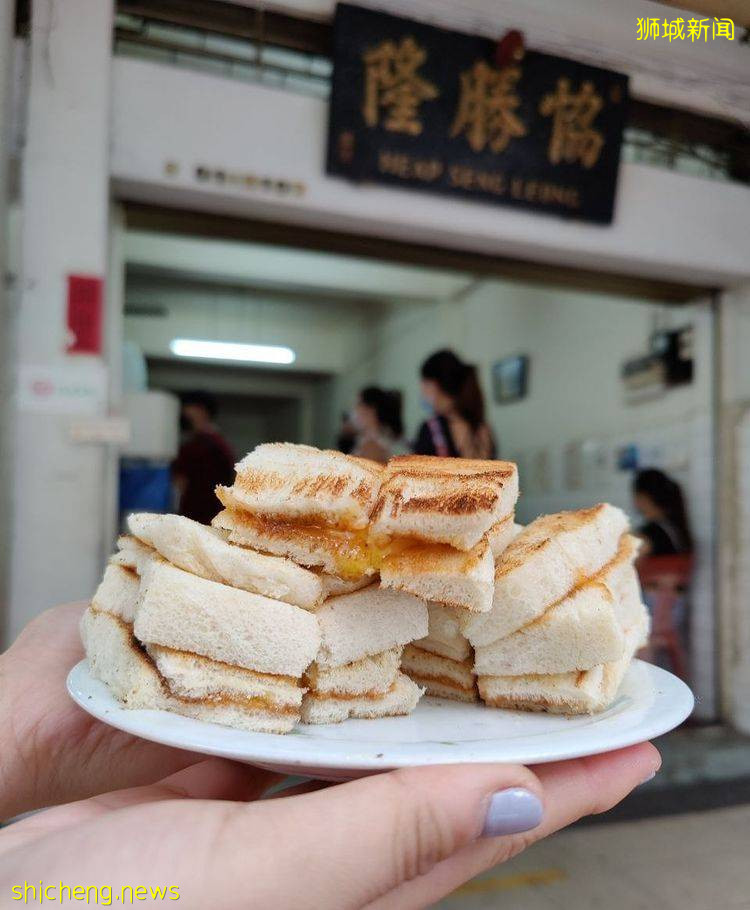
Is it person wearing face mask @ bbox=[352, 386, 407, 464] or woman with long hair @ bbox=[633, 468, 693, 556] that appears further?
woman with long hair @ bbox=[633, 468, 693, 556]

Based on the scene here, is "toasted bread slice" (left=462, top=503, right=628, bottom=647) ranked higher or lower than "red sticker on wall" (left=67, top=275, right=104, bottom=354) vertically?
lower

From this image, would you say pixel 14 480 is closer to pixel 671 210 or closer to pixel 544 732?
pixel 544 732

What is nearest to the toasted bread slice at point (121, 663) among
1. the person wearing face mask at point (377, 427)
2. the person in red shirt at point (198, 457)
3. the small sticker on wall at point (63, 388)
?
the person in red shirt at point (198, 457)

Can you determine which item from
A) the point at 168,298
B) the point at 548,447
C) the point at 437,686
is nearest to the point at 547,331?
the point at 548,447

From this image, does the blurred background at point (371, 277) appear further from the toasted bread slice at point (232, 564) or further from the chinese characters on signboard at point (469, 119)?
the toasted bread slice at point (232, 564)

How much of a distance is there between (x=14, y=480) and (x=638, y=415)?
3.95 m

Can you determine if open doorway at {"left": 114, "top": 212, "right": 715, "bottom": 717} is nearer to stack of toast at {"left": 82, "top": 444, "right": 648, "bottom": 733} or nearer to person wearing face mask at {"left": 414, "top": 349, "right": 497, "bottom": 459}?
person wearing face mask at {"left": 414, "top": 349, "right": 497, "bottom": 459}

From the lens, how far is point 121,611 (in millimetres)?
1296

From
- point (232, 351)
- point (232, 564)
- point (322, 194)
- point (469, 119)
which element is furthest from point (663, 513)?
point (232, 564)

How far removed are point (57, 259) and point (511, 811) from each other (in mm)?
2729

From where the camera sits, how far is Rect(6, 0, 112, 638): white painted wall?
2.75 metres

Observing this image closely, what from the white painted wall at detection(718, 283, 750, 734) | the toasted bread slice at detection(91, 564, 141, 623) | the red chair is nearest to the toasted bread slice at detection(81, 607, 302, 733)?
the toasted bread slice at detection(91, 564, 141, 623)

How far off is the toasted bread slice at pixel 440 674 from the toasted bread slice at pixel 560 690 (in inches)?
1.4

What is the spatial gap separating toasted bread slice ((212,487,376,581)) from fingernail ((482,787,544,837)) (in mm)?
439
